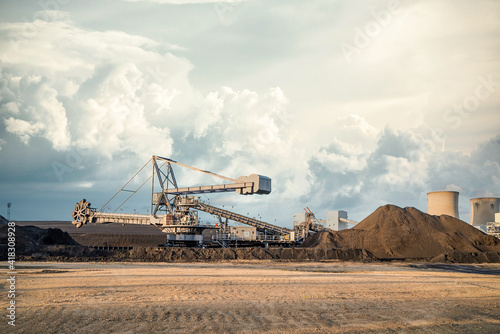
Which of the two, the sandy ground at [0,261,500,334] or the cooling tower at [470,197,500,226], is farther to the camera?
the cooling tower at [470,197,500,226]

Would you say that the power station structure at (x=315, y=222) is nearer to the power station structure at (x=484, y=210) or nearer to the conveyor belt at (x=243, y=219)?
the conveyor belt at (x=243, y=219)

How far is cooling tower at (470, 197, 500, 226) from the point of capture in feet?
243

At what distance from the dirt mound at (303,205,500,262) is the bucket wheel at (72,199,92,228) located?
32.8 m

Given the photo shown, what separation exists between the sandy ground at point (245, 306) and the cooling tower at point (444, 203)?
1740 inches

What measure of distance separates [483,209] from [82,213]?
219 ft

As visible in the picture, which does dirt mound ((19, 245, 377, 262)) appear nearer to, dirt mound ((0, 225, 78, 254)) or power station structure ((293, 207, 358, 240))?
dirt mound ((0, 225, 78, 254))

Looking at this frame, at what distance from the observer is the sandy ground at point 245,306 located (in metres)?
13.5

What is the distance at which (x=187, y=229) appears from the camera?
54062 mm

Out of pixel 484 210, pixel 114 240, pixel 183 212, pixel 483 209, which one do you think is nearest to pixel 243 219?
pixel 183 212

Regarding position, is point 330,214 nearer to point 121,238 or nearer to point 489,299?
point 121,238

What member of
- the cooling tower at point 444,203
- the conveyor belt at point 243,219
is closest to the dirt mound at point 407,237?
the conveyor belt at point 243,219

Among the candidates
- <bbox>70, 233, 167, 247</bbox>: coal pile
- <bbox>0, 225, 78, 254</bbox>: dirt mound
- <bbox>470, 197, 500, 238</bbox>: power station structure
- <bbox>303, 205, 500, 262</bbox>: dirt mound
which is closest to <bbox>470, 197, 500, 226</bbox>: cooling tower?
<bbox>470, 197, 500, 238</bbox>: power station structure

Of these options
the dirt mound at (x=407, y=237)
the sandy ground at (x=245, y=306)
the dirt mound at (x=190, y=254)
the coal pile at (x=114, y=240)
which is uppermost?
the dirt mound at (x=407, y=237)

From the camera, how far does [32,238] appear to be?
177 ft
